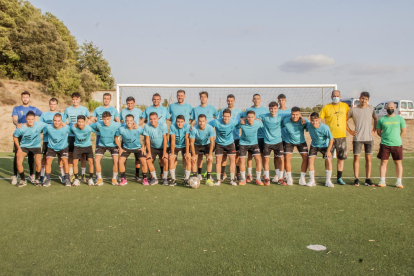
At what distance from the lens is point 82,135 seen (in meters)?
6.86

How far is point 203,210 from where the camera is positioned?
15.9 feet

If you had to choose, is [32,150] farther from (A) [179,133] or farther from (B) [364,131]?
(B) [364,131]

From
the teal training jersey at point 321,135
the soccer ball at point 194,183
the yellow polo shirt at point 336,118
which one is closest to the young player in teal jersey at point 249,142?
the soccer ball at point 194,183

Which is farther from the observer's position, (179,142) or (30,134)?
(179,142)

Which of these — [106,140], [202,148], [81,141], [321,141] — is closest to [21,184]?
[81,141]

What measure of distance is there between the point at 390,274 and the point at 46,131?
6.78 meters

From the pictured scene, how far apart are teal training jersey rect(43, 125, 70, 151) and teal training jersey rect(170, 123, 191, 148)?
7.70 ft

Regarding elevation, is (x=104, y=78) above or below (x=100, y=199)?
above

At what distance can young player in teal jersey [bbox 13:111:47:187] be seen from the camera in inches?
264

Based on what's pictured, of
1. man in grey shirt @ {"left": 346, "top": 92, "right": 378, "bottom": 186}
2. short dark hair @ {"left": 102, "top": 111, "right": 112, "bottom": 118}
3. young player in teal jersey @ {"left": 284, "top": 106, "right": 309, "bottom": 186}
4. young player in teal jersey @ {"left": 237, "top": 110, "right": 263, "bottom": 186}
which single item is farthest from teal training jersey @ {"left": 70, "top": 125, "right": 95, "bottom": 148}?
man in grey shirt @ {"left": 346, "top": 92, "right": 378, "bottom": 186}

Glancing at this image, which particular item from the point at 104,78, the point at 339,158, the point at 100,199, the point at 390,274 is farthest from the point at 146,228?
the point at 104,78

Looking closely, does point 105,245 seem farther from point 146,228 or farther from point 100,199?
point 100,199

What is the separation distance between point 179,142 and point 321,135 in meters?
3.06

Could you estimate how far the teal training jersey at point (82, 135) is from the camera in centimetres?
686
